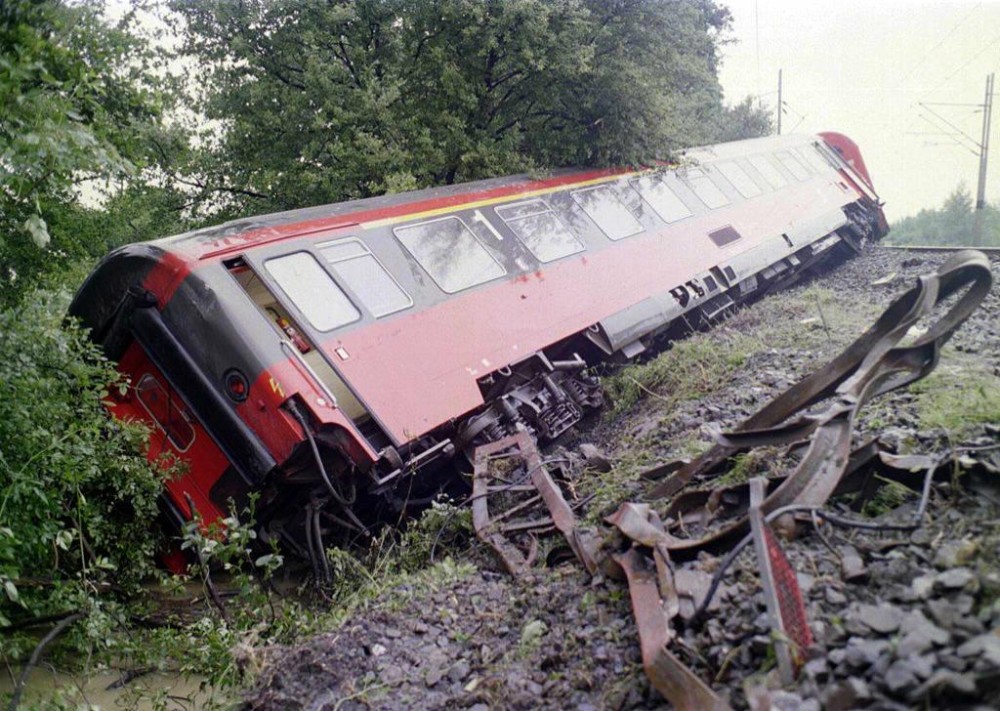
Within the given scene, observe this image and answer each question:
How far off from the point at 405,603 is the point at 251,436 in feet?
5.36

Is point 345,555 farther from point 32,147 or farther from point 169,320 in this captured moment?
point 32,147

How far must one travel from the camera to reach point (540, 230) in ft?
25.8

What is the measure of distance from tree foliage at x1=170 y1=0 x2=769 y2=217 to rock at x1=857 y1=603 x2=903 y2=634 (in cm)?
907

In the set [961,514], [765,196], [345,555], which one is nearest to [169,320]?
[345,555]

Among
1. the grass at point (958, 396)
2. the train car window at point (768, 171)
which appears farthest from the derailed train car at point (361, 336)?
the train car window at point (768, 171)

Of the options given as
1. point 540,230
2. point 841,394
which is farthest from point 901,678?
point 540,230

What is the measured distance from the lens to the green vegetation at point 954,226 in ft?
92.0

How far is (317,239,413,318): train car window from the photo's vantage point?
576 centimetres

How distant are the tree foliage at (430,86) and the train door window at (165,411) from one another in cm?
570

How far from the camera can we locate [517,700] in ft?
9.75

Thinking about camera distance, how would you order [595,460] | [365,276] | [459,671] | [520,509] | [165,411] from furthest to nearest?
1. [365,276]
2. [165,411]
3. [595,460]
4. [520,509]
5. [459,671]

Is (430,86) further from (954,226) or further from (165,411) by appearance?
(954,226)

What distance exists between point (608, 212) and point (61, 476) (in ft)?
21.0

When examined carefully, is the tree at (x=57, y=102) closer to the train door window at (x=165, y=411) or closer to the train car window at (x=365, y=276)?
the train door window at (x=165, y=411)
